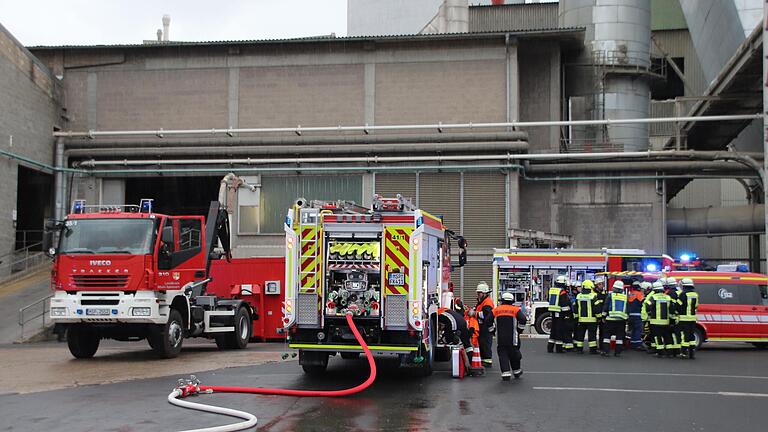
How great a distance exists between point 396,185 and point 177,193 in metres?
12.2

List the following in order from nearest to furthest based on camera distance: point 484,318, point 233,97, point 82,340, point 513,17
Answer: point 484,318 → point 82,340 → point 233,97 → point 513,17

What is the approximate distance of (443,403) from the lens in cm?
1075

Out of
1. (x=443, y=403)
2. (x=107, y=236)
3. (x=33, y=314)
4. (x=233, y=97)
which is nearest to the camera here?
(x=443, y=403)

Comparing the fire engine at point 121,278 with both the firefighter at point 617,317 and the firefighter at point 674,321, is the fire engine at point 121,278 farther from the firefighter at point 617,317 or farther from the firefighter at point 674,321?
the firefighter at point 674,321

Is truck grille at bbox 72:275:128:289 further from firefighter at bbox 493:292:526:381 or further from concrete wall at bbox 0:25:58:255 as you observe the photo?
concrete wall at bbox 0:25:58:255

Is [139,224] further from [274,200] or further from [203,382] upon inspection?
[274,200]

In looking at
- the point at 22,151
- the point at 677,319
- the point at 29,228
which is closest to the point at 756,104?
the point at 677,319

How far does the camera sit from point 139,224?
648 inches

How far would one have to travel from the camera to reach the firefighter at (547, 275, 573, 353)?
17.7 metres

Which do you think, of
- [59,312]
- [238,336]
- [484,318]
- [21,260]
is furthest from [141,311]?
[21,260]

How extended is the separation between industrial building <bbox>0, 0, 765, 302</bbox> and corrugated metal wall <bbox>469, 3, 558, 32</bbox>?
21.4 ft

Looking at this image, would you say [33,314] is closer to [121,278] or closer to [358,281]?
[121,278]

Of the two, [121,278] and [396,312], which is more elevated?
[121,278]

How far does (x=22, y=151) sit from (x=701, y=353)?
2402 centimetres
